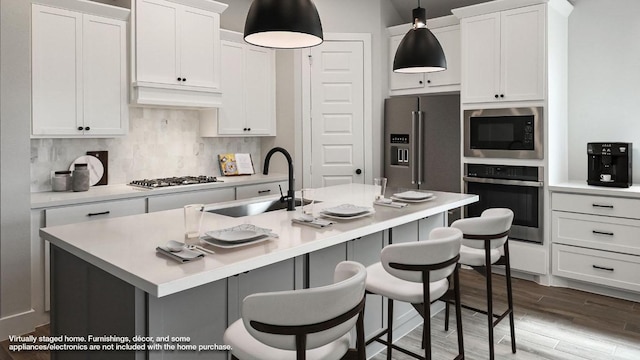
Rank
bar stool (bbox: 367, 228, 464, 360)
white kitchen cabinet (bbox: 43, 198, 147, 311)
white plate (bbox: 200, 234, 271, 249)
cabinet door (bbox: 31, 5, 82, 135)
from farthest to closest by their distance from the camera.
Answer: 1. cabinet door (bbox: 31, 5, 82, 135)
2. white kitchen cabinet (bbox: 43, 198, 147, 311)
3. bar stool (bbox: 367, 228, 464, 360)
4. white plate (bbox: 200, 234, 271, 249)

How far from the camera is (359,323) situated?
1602mm

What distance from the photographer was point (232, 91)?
4.71 metres

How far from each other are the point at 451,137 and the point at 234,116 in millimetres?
2308

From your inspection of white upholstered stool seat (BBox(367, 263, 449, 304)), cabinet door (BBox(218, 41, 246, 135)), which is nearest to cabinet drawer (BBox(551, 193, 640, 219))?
white upholstered stool seat (BBox(367, 263, 449, 304))

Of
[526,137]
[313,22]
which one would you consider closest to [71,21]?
[313,22]

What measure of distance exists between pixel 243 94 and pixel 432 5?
95.6 inches

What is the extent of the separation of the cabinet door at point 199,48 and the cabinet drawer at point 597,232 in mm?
3496

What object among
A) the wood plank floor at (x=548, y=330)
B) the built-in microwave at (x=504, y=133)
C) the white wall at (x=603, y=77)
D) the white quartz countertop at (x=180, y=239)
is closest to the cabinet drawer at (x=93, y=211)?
the wood plank floor at (x=548, y=330)

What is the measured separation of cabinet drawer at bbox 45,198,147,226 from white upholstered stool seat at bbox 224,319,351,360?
2241 mm

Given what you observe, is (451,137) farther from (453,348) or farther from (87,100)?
(87,100)

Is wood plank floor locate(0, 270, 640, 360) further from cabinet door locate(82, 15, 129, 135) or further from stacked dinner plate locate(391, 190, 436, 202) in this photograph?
cabinet door locate(82, 15, 129, 135)

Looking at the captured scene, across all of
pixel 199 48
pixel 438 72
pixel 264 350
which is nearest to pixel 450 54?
pixel 438 72

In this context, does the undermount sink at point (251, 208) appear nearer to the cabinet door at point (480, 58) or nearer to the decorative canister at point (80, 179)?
the decorative canister at point (80, 179)

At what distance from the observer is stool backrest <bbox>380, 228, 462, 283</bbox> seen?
187cm
